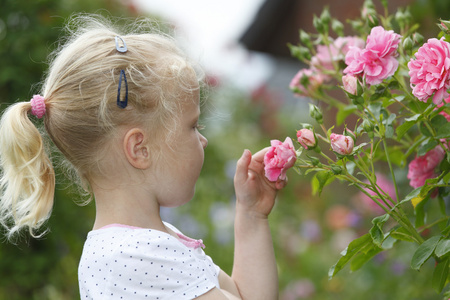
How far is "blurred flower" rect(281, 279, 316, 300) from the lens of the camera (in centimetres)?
381

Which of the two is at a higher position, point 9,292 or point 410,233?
point 410,233

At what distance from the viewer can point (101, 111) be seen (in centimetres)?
140

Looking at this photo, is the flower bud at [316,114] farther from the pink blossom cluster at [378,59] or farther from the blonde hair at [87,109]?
the blonde hair at [87,109]

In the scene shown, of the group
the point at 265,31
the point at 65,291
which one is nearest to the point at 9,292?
the point at 65,291

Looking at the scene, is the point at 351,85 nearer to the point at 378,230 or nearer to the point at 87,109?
the point at 378,230

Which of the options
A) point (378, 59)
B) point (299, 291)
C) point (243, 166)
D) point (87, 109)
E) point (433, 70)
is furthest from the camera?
point (299, 291)

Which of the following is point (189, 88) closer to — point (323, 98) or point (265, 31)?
point (323, 98)

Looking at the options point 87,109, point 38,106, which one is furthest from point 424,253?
point 38,106

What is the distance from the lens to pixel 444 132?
1210 mm

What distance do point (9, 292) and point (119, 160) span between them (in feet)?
8.82

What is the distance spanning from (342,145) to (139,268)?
501 millimetres

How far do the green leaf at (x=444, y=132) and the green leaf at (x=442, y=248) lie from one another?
0.66 ft

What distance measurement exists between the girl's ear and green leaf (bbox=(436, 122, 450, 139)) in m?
0.64

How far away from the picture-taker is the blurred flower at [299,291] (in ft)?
12.5
